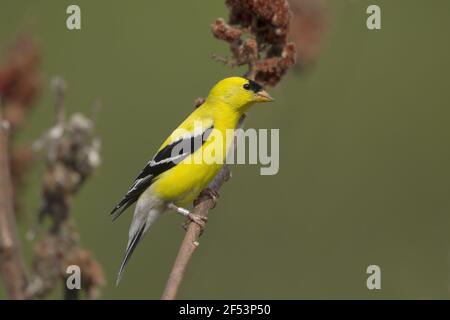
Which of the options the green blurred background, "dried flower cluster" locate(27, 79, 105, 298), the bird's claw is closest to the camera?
"dried flower cluster" locate(27, 79, 105, 298)

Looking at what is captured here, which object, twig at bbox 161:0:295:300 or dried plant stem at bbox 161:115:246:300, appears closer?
dried plant stem at bbox 161:115:246:300

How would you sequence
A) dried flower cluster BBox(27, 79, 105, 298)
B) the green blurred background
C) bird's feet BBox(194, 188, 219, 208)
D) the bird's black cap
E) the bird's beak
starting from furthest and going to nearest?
1. the green blurred background
2. bird's feet BBox(194, 188, 219, 208)
3. the bird's beak
4. the bird's black cap
5. dried flower cluster BBox(27, 79, 105, 298)

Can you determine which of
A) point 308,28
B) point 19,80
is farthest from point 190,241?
point 308,28

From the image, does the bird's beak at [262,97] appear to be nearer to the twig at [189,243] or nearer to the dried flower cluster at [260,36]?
the dried flower cluster at [260,36]

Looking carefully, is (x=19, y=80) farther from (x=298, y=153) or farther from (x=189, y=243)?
(x=298, y=153)

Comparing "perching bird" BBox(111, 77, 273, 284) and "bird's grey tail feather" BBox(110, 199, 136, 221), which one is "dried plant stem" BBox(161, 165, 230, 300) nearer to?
"perching bird" BBox(111, 77, 273, 284)

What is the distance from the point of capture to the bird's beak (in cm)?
381

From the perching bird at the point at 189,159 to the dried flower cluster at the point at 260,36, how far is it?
0.23 m

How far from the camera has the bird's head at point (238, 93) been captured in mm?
3814

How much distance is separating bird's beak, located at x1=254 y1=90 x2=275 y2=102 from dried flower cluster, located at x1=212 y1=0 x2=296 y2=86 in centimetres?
17

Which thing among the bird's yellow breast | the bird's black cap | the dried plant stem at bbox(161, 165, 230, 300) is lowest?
the dried plant stem at bbox(161, 165, 230, 300)

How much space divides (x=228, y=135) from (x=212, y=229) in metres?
0.77

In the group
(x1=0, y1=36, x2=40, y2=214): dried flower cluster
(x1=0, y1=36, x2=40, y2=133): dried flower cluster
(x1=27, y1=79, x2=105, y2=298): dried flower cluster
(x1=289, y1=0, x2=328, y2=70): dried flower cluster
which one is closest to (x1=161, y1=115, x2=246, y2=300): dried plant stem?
(x1=27, y1=79, x2=105, y2=298): dried flower cluster

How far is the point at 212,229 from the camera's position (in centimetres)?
447
